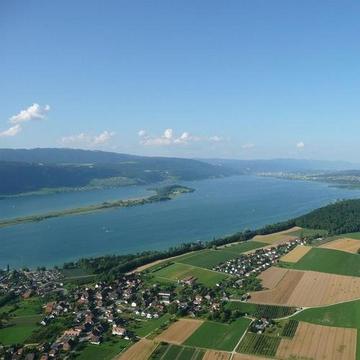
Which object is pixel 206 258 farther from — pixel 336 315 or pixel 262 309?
pixel 336 315

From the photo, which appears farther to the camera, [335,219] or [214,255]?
[335,219]

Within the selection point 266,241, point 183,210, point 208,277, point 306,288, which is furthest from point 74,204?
point 306,288

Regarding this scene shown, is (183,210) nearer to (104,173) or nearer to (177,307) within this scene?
(177,307)

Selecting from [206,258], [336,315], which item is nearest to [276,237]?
[206,258]

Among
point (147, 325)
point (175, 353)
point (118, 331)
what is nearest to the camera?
point (175, 353)

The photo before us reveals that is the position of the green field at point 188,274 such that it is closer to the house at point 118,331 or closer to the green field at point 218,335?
the green field at point 218,335

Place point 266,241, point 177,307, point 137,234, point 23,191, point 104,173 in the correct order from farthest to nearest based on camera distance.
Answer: point 104,173, point 23,191, point 137,234, point 266,241, point 177,307

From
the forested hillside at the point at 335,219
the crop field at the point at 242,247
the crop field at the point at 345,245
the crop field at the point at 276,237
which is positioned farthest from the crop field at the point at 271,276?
the forested hillside at the point at 335,219
